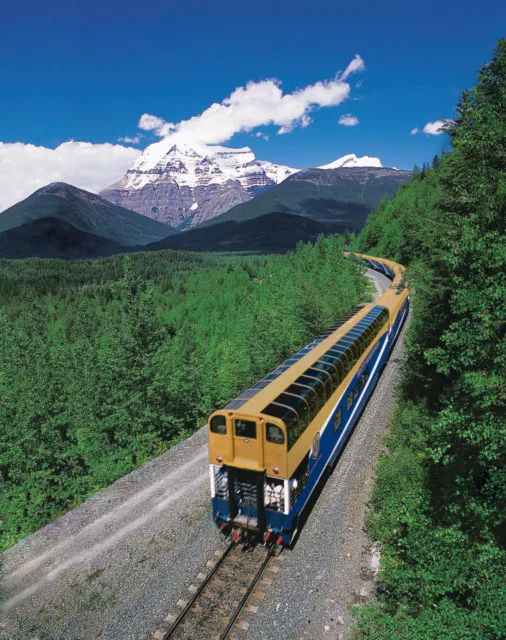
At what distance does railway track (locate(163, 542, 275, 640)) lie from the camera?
A: 10.6 metres

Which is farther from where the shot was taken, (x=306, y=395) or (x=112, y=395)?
(x=112, y=395)

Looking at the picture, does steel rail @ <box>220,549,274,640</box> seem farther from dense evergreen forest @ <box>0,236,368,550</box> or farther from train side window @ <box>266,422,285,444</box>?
dense evergreen forest @ <box>0,236,368,550</box>

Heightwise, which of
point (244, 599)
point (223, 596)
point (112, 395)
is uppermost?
point (112, 395)

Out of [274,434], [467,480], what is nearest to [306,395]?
[274,434]

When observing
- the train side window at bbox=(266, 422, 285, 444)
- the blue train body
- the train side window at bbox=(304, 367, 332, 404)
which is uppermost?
the train side window at bbox=(304, 367, 332, 404)

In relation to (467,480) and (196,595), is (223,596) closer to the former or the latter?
(196,595)

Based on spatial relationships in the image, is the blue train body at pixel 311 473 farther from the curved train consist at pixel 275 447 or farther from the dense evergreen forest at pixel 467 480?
the dense evergreen forest at pixel 467 480

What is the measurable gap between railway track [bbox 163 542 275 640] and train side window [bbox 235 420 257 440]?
429cm

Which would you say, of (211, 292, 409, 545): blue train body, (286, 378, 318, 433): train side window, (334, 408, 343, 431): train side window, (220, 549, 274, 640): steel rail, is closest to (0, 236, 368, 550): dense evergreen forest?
(211, 292, 409, 545): blue train body

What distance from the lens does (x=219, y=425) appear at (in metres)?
12.8

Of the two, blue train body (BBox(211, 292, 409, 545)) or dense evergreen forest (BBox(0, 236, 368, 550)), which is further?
dense evergreen forest (BBox(0, 236, 368, 550))

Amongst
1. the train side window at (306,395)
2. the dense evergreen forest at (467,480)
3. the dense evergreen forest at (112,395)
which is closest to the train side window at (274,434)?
the train side window at (306,395)

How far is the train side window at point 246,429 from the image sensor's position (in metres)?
12.2

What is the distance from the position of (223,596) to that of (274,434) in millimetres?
5156
